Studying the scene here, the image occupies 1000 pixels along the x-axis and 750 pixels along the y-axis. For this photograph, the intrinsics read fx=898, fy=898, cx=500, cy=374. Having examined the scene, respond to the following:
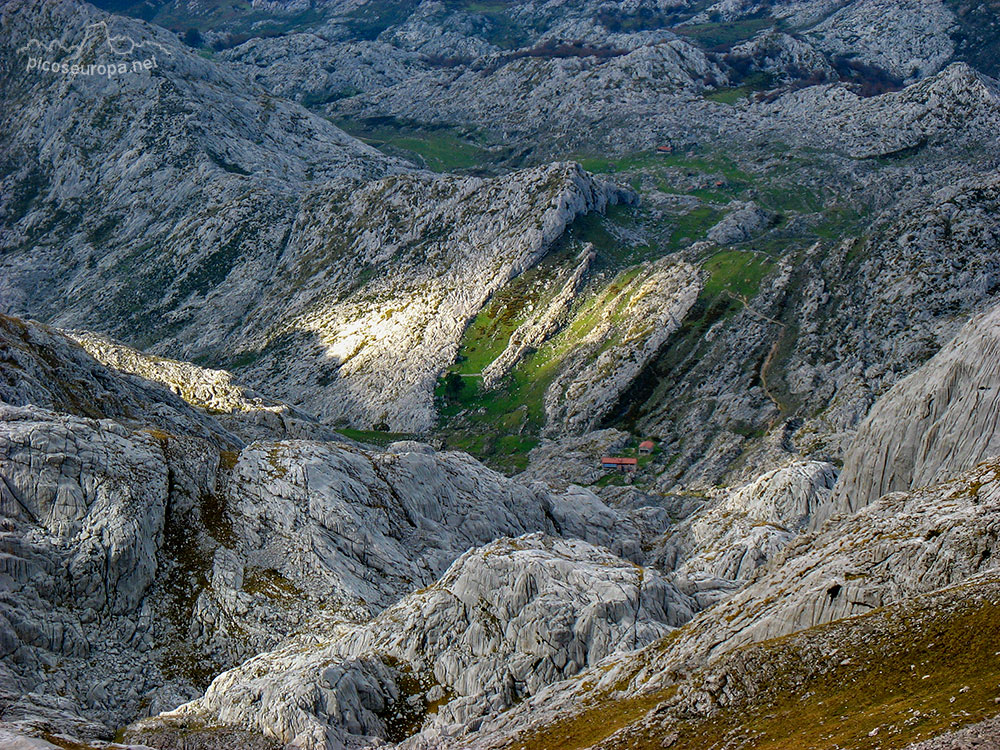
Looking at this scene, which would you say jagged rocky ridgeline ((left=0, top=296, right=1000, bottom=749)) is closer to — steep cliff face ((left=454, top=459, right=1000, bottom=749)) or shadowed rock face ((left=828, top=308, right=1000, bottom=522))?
steep cliff face ((left=454, top=459, right=1000, bottom=749))

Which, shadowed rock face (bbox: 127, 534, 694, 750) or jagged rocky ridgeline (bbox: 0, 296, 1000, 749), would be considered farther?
shadowed rock face (bbox: 127, 534, 694, 750)

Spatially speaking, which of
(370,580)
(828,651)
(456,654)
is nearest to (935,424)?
(828,651)

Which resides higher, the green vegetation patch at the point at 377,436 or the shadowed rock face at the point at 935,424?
the green vegetation patch at the point at 377,436

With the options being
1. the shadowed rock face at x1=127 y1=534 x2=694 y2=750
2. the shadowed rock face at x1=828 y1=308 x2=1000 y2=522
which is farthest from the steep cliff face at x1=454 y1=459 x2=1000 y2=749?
the shadowed rock face at x1=828 y1=308 x2=1000 y2=522

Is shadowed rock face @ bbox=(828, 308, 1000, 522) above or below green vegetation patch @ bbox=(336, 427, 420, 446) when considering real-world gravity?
below

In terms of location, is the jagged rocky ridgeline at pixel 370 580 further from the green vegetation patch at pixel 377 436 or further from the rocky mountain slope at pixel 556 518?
the green vegetation patch at pixel 377 436

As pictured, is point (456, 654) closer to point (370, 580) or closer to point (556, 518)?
point (370, 580)

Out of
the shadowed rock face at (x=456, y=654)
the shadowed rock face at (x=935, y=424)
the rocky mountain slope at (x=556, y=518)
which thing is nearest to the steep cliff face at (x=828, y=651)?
the rocky mountain slope at (x=556, y=518)

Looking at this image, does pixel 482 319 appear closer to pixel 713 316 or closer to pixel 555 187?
pixel 555 187

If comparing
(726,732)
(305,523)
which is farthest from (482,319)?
(726,732)
